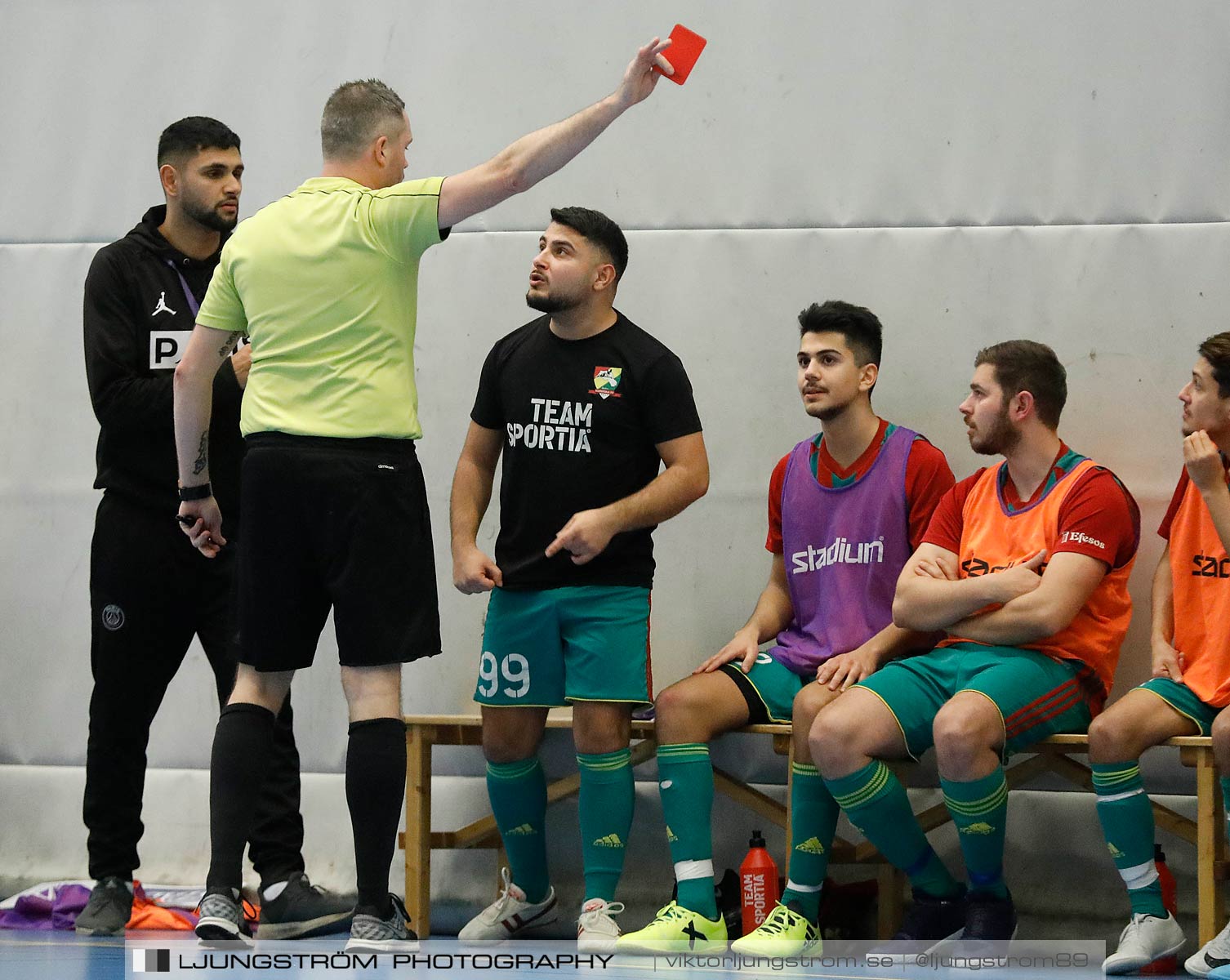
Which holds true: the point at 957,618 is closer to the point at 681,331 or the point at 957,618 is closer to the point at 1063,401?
the point at 1063,401

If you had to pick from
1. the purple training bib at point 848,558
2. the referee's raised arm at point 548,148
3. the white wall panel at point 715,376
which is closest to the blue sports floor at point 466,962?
the purple training bib at point 848,558

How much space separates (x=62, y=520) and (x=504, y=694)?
73.2 inches

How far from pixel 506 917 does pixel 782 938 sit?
0.84 metres

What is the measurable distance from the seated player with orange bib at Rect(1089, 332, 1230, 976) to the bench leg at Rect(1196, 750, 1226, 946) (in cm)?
5

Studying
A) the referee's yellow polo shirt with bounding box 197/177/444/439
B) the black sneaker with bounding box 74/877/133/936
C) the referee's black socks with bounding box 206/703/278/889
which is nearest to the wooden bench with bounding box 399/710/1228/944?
the black sneaker with bounding box 74/877/133/936

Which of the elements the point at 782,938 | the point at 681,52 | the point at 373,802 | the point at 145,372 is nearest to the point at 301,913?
the point at 373,802

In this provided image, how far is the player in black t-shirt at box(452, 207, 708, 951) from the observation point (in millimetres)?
4070

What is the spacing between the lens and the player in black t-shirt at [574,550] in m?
4.07

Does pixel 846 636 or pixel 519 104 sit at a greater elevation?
pixel 519 104

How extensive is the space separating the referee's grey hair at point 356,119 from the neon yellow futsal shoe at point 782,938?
6.92 ft

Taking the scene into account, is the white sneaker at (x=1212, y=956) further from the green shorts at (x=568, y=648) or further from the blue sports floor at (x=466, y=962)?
the green shorts at (x=568, y=648)

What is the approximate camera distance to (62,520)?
5121 mm

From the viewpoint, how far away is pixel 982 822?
3.76 meters

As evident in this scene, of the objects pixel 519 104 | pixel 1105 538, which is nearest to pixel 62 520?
pixel 519 104
